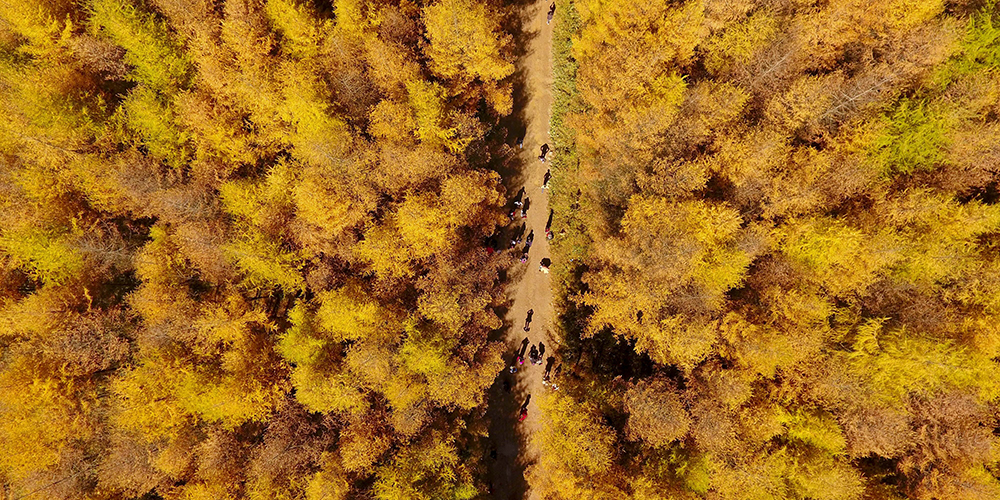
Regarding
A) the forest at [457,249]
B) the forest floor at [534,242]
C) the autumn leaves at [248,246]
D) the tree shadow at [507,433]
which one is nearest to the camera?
the forest at [457,249]

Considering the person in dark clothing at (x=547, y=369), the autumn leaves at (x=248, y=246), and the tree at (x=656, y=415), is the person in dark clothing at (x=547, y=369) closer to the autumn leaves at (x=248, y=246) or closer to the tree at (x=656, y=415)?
the autumn leaves at (x=248, y=246)

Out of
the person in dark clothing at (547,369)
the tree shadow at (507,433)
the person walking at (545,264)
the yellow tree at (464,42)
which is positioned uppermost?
the yellow tree at (464,42)

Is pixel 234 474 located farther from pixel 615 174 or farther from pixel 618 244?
pixel 615 174

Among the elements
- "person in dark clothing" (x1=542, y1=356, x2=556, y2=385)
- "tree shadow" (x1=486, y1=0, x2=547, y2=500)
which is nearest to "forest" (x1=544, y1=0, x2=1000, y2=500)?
"person in dark clothing" (x1=542, y1=356, x2=556, y2=385)

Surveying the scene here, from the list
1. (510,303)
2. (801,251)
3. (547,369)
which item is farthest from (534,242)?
(801,251)

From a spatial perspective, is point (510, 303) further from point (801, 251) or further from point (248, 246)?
point (801, 251)

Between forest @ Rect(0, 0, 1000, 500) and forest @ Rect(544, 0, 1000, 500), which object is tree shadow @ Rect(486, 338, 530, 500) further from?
forest @ Rect(544, 0, 1000, 500)

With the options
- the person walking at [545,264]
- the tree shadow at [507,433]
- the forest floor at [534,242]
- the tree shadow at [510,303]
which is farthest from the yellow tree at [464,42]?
the tree shadow at [507,433]
